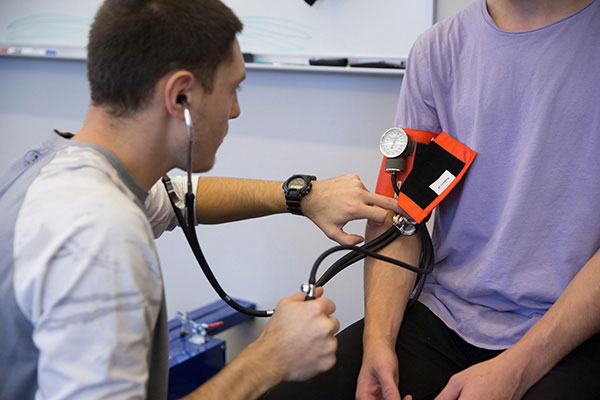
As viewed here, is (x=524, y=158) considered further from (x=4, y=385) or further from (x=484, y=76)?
(x=4, y=385)

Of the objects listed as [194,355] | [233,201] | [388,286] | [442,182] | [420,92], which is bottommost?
[194,355]

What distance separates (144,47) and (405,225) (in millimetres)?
693

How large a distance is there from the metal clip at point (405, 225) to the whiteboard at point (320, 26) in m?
0.71

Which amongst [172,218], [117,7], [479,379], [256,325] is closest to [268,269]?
[256,325]

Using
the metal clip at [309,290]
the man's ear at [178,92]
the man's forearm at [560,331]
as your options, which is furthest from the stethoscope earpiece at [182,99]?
the man's forearm at [560,331]

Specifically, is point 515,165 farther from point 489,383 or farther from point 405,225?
point 489,383

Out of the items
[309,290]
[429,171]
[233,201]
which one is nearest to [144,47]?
[309,290]

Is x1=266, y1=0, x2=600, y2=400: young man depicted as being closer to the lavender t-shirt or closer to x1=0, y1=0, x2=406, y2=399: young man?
the lavender t-shirt

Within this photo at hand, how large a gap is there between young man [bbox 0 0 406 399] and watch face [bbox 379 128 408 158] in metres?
0.40

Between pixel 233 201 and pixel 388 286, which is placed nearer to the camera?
pixel 388 286

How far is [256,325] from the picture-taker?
2344 millimetres

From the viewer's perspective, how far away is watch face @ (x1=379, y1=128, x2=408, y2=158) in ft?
4.27

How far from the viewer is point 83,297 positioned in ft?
2.38

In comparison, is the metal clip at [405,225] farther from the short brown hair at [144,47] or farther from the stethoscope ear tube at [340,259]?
the short brown hair at [144,47]
